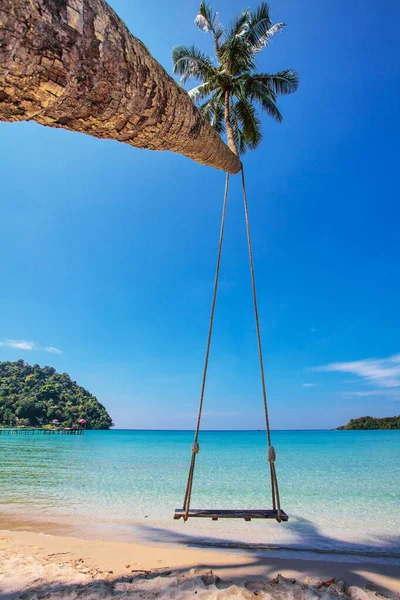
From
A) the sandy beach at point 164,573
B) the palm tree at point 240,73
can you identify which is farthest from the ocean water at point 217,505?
the palm tree at point 240,73

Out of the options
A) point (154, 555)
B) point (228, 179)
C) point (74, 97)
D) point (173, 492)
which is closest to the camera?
point (74, 97)

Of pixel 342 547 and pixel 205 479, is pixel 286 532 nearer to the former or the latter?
pixel 342 547

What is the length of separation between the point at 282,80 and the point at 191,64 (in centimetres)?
246

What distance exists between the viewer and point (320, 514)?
19.2 feet

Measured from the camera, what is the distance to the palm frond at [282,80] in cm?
840

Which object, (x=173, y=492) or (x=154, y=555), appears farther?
(x=173, y=492)

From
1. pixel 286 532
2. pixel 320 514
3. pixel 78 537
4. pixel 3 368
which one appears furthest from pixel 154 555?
pixel 3 368

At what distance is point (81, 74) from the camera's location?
3.81 feet

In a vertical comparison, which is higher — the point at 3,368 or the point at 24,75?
the point at 3,368

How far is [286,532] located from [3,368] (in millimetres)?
75064

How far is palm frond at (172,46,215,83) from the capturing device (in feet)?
26.7

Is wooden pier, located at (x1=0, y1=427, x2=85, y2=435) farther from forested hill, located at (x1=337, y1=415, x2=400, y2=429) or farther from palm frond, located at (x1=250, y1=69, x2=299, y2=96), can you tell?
forested hill, located at (x1=337, y1=415, x2=400, y2=429)

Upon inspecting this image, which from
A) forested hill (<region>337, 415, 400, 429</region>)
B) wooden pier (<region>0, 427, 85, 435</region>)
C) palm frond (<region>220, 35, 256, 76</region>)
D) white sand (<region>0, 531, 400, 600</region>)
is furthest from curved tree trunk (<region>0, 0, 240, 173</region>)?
forested hill (<region>337, 415, 400, 429</region>)

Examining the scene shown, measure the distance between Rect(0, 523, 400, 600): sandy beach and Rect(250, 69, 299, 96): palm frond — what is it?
10.0 m
